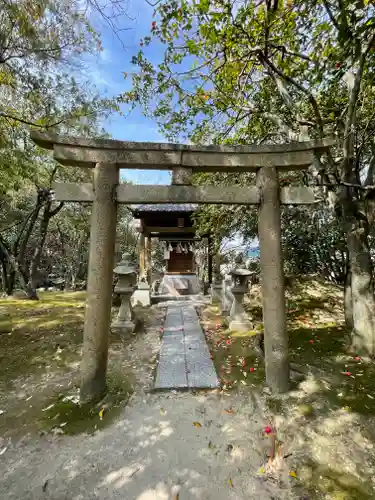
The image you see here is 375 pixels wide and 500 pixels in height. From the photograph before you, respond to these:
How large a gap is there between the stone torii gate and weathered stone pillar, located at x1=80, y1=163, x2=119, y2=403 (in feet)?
0.04

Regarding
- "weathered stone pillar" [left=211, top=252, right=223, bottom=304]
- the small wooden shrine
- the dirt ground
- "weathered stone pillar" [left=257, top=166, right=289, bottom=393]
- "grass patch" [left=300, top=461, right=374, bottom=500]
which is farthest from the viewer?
the small wooden shrine

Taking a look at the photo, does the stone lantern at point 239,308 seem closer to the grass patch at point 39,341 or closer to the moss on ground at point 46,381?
the moss on ground at point 46,381

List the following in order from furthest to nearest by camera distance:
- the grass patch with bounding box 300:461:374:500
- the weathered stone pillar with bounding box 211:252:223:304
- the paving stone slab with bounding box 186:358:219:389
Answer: the weathered stone pillar with bounding box 211:252:223:304, the paving stone slab with bounding box 186:358:219:389, the grass patch with bounding box 300:461:374:500

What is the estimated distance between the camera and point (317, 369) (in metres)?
4.02

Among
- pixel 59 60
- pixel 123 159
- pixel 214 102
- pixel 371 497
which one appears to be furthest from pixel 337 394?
pixel 59 60

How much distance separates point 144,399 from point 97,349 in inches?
38.4

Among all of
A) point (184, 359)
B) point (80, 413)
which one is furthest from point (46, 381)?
point (184, 359)

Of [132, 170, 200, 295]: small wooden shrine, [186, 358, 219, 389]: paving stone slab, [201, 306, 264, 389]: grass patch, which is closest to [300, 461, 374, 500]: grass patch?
[201, 306, 264, 389]: grass patch

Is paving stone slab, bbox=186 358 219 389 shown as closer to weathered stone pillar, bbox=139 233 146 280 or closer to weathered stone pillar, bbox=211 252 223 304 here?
weathered stone pillar, bbox=211 252 223 304

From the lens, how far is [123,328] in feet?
20.8

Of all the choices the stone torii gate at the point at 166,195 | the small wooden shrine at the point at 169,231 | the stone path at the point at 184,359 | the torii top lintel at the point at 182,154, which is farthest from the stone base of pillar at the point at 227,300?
the torii top lintel at the point at 182,154

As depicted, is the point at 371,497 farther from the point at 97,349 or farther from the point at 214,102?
the point at 214,102

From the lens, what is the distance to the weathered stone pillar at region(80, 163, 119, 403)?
3367mm

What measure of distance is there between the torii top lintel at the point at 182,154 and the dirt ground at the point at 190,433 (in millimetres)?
3316
